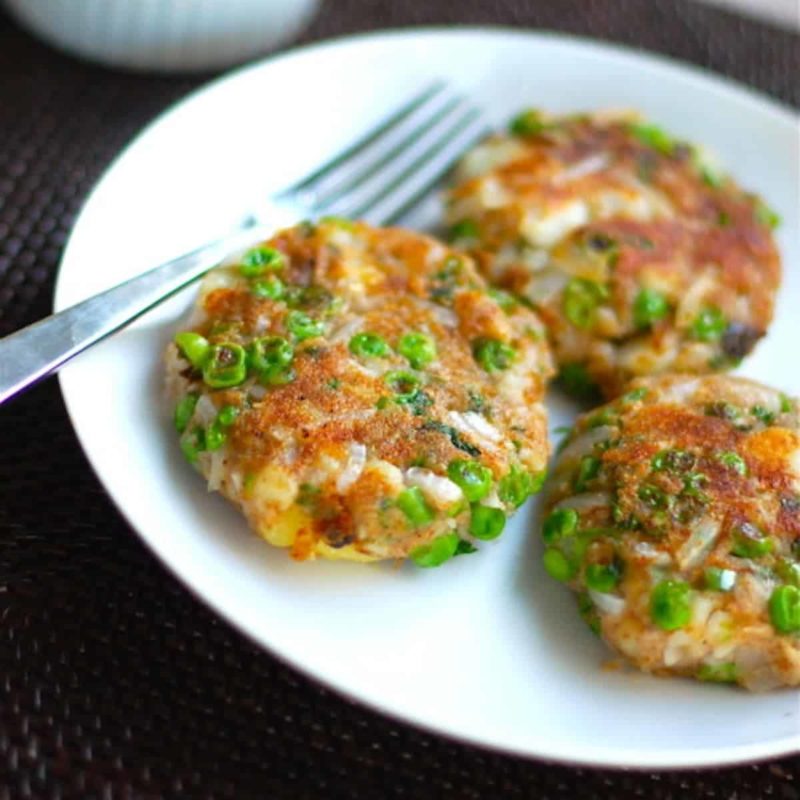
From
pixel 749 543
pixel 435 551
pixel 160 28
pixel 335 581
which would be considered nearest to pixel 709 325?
pixel 749 543

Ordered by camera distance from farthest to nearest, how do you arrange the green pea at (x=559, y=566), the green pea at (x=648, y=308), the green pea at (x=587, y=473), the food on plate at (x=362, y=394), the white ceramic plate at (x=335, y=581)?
the green pea at (x=648, y=308), the green pea at (x=587, y=473), the green pea at (x=559, y=566), the food on plate at (x=362, y=394), the white ceramic plate at (x=335, y=581)

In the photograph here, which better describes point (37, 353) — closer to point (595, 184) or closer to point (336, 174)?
point (336, 174)

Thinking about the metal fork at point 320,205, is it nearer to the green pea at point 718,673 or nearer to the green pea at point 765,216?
the green pea at point 765,216

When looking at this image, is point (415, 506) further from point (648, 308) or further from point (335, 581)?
point (648, 308)

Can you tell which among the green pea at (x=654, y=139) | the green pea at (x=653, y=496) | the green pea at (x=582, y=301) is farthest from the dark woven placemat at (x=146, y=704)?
the green pea at (x=654, y=139)

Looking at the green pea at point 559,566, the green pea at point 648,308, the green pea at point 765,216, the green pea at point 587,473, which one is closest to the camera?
the green pea at point 559,566

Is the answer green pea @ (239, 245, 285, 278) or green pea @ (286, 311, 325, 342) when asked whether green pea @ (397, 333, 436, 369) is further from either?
green pea @ (239, 245, 285, 278)
